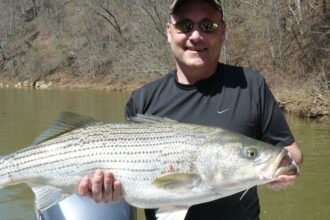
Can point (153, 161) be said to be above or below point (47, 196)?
above

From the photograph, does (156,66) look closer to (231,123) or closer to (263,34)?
(263,34)

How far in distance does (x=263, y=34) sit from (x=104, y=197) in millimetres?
36437

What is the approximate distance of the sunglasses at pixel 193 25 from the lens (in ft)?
12.5

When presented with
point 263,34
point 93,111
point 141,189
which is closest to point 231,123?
point 141,189

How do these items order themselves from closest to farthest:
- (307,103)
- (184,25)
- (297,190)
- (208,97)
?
1. (208,97)
2. (184,25)
3. (297,190)
4. (307,103)

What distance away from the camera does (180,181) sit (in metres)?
3.31

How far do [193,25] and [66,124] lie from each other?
3.96 feet

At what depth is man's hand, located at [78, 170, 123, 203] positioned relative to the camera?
347 cm

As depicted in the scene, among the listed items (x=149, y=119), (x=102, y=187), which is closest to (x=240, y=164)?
(x=149, y=119)

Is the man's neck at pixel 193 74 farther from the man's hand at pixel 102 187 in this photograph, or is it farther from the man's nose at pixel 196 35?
the man's hand at pixel 102 187

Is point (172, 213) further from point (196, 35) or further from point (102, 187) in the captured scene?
point (196, 35)

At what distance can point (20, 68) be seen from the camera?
2628 inches

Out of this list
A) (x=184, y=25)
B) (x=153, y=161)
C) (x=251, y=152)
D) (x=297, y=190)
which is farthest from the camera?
(x=297, y=190)


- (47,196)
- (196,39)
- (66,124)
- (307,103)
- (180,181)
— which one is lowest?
(307,103)
